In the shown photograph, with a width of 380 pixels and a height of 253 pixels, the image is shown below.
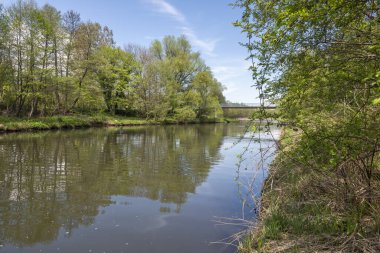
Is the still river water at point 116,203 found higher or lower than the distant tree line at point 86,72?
lower

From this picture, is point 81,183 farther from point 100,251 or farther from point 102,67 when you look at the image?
point 102,67

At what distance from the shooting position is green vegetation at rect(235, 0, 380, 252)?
353 centimetres

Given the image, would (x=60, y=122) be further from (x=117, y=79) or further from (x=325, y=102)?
(x=325, y=102)

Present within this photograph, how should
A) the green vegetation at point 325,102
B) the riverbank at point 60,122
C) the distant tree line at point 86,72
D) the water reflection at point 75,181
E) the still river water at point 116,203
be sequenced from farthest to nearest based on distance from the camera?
the distant tree line at point 86,72 → the riverbank at point 60,122 → the water reflection at point 75,181 → the still river water at point 116,203 → the green vegetation at point 325,102

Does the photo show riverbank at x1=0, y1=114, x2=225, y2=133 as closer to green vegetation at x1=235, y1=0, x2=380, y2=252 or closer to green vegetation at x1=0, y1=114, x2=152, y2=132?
green vegetation at x1=0, y1=114, x2=152, y2=132

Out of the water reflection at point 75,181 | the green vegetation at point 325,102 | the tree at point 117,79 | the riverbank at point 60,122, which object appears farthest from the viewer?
the tree at point 117,79

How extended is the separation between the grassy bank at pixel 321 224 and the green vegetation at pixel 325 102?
0.01 m

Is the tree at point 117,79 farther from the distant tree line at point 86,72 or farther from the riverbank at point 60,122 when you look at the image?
the riverbank at point 60,122

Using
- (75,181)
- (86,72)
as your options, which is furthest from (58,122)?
(75,181)

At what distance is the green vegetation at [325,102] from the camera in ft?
11.6

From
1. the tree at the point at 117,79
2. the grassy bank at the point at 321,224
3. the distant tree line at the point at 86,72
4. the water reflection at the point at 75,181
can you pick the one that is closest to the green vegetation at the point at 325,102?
the grassy bank at the point at 321,224

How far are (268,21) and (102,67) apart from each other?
1307 inches

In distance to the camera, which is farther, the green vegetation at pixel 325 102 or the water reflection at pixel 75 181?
the water reflection at pixel 75 181

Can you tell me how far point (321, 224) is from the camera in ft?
14.8
